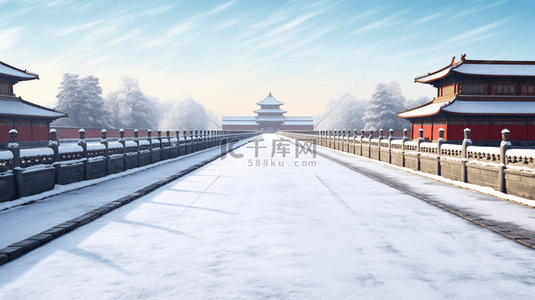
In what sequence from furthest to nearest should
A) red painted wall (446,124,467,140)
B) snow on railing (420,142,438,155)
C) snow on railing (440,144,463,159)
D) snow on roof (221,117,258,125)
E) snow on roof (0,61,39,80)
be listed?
1. snow on roof (221,117,258,125)
2. snow on roof (0,61,39,80)
3. red painted wall (446,124,467,140)
4. snow on railing (420,142,438,155)
5. snow on railing (440,144,463,159)

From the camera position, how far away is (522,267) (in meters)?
4.80

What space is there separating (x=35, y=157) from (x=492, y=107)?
36.9 meters

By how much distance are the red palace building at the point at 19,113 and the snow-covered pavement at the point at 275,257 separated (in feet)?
112

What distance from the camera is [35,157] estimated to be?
34.1ft

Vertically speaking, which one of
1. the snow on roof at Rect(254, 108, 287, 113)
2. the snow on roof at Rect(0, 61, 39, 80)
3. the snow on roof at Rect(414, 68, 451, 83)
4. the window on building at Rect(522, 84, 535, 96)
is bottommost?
the window on building at Rect(522, 84, 535, 96)

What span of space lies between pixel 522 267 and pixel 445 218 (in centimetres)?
283

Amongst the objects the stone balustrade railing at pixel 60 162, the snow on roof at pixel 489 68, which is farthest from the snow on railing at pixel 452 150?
the snow on roof at pixel 489 68

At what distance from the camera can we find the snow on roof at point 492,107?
111ft

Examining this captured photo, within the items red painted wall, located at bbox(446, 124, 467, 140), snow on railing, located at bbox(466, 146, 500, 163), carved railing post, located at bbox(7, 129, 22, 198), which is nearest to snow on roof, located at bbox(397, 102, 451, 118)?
red painted wall, located at bbox(446, 124, 467, 140)

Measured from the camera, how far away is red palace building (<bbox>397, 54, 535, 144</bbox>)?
3428cm

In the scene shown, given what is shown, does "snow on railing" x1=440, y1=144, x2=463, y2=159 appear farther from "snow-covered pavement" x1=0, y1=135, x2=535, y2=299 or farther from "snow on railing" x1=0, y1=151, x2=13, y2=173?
"snow on railing" x1=0, y1=151, x2=13, y2=173

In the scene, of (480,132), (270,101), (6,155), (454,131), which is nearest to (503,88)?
(480,132)

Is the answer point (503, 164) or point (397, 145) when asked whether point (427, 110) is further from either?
point (503, 164)

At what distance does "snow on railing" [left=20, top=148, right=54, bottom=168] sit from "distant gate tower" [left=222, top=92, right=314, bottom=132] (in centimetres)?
12241
